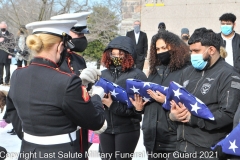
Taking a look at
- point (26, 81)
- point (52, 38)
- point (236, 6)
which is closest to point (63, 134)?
point (26, 81)

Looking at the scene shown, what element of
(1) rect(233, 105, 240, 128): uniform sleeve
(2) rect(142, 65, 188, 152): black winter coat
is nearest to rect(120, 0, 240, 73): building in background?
(2) rect(142, 65, 188, 152): black winter coat

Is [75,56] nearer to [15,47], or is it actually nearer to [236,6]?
[15,47]

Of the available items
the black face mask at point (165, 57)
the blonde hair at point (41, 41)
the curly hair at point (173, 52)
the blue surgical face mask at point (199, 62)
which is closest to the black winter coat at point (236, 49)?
the curly hair at point (173, 52)

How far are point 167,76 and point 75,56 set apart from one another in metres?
1.01

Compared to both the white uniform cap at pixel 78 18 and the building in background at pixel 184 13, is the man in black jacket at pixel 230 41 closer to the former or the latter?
the white uniform cap at pixel 78 18

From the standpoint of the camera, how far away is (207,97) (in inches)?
131

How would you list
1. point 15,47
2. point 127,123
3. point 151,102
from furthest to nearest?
1. point 15,47
2. point 127,123
3. point 151,102

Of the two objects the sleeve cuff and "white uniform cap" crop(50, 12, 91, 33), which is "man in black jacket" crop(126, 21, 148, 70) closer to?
"white uniform cap" crop(50, 12, 91, 33)

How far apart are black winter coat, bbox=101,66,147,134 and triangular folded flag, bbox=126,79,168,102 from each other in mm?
332

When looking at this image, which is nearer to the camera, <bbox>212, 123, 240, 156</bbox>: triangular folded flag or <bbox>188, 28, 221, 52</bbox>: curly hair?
<bbox>212, 123, 240, 156</bbox>: triangular folded flag

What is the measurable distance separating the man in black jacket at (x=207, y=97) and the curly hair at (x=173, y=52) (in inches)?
19.4

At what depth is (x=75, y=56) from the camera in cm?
375

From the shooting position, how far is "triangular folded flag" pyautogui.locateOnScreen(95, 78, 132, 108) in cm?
411

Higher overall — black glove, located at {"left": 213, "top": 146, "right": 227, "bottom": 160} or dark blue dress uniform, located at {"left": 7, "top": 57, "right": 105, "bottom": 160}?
dark blue dress uniform, located at {"left": 7, "top": 57, "right": 105, "bottom": 160}
